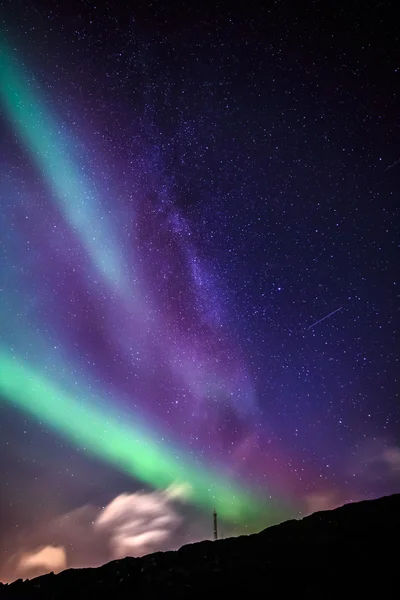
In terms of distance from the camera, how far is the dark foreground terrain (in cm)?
652

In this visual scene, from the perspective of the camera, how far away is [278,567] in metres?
7.50

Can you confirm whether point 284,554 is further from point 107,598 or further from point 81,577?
point 81,577

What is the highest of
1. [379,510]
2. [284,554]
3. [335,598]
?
[379,510]

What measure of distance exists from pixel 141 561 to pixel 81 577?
1.73m

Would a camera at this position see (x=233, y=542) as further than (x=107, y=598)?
Yes

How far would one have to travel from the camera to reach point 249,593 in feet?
23.3

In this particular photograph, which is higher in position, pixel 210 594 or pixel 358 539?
pixel 358 539

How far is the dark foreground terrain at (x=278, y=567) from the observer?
652cm

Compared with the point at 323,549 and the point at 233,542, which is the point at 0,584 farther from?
the point at 323,549

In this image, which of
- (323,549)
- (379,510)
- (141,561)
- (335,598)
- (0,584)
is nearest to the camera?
(335,598)

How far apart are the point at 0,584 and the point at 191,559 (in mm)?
8350

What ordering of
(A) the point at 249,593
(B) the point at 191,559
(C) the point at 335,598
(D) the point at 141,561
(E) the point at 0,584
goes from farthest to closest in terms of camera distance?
(E) the point at 0,584
(D) the point at 141,561
(B) the point at 191,559
(A) the point at 249,593
(C) the point at 335,598

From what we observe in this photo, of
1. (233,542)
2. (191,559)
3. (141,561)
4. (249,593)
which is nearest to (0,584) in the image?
(141,561)

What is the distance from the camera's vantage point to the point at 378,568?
6453mm
